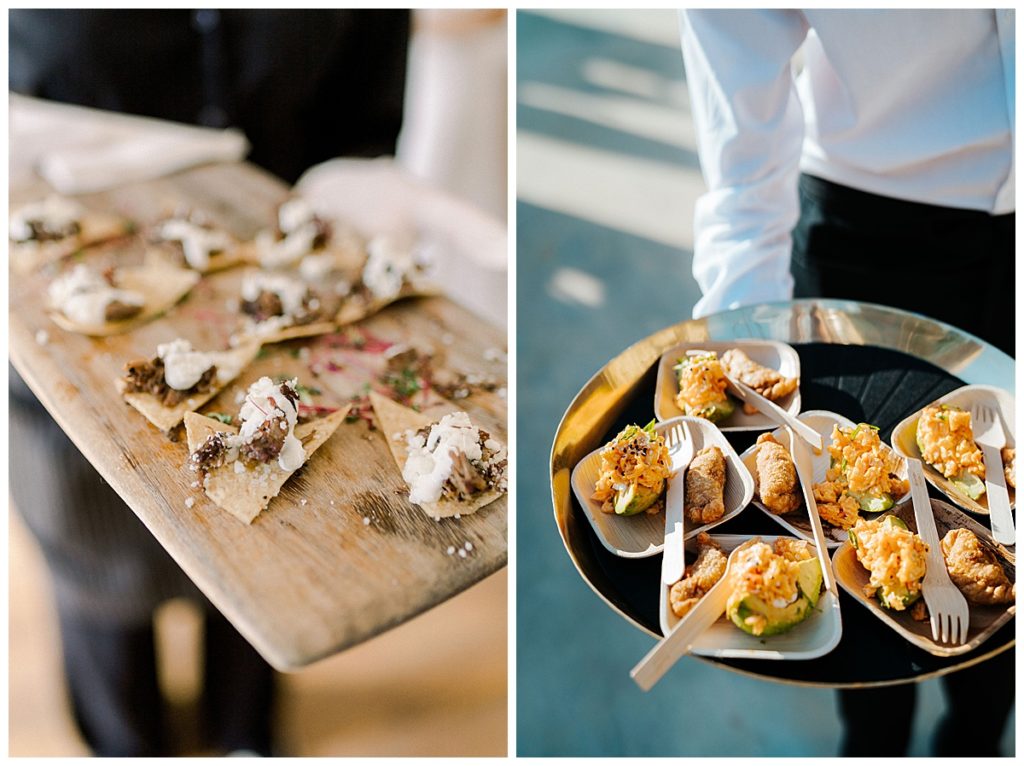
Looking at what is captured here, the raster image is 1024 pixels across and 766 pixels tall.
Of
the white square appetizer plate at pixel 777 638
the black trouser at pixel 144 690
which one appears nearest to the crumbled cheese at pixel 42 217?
the black trouser at pixel 144 690

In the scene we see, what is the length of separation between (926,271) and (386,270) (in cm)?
A: 86

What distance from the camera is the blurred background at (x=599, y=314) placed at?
1673 mm

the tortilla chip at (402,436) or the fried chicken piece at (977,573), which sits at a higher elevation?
the fried chicken piece at (977,573)

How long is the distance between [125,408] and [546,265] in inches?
63.3

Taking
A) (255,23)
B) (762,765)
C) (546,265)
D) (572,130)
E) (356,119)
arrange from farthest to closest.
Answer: (572,130)
(546,265)
(356,119)
(255,23)
(762,765)

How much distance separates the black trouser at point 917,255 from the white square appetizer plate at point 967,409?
266 millimetres

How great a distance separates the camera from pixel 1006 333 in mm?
1302

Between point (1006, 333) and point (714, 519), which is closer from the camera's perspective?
point (714, 519)

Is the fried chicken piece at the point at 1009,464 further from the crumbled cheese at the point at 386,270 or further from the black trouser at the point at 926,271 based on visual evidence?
the crumbled cheese at the point at 386,270

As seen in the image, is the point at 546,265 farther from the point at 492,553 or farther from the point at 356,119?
the point at 492,553

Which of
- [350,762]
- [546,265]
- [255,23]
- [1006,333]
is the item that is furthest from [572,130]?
[350,762]

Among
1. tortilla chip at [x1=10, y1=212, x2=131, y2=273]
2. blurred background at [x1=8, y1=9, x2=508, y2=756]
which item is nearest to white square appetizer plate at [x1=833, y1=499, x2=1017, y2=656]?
blurred background at [x1=8, y1=9, x2=508, y2=756]

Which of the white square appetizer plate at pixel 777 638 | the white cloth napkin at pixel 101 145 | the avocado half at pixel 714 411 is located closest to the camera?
the white square appetizer plate at pixel 777 638

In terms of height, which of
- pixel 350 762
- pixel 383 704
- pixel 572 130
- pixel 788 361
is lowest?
pixel 383 704
